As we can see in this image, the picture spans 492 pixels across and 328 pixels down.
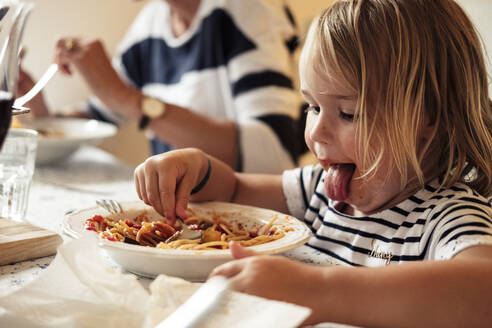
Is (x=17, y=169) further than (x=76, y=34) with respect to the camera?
No

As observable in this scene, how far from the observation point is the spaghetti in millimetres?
788

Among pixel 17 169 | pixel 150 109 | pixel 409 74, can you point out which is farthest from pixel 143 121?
pixel 409 74

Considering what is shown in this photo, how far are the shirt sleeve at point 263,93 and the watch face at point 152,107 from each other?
0.25 meters

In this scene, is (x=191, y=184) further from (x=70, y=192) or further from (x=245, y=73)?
(x=245, y=73)

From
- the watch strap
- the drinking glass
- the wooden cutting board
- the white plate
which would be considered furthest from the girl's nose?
the watch strap

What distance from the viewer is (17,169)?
1.01 metres

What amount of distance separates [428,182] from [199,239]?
0.36 metres

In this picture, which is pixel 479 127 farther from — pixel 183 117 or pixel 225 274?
pixel 183 117

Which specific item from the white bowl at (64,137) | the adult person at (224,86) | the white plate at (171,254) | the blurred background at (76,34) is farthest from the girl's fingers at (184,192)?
the blurred background at (76,34)

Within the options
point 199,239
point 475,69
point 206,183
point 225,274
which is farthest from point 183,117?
point 225,274

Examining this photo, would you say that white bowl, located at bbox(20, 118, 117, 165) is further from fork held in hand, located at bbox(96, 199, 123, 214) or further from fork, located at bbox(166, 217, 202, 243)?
fork, located at bbox(166, 217, 202, 243)

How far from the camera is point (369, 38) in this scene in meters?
0.81

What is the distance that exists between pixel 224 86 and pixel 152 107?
307mm

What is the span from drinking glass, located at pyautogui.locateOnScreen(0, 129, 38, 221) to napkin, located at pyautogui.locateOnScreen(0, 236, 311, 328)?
1.32 feet
